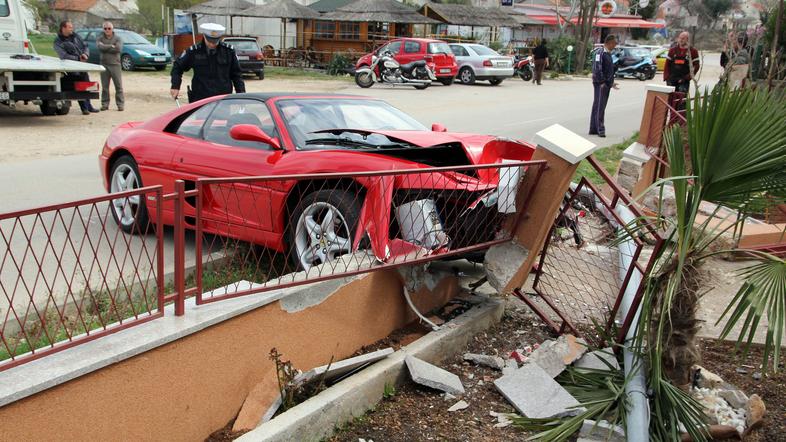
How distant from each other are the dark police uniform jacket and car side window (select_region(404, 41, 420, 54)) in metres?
18.0

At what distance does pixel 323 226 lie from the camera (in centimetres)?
472

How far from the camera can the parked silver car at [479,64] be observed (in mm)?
28312

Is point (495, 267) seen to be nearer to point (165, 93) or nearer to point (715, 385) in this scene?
point (715, 385)

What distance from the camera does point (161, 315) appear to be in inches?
136

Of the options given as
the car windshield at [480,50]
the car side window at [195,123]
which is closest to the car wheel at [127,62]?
the car windshield at [480,50]

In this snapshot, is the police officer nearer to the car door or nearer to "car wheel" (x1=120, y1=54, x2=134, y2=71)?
the car door

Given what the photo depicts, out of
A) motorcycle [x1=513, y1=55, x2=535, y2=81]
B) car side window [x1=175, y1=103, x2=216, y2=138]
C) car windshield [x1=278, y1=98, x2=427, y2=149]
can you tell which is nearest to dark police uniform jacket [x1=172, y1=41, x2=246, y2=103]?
car side window [x1=175, y1=103, x2=216, y2=138]

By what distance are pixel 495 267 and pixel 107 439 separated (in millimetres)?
2550

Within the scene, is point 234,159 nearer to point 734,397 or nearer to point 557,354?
point 557,354

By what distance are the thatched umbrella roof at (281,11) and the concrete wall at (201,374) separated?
31.6m

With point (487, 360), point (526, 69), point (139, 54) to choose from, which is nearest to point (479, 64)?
point (526, 69)

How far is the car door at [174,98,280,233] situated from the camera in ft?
16.9

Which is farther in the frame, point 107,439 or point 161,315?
point 161,315

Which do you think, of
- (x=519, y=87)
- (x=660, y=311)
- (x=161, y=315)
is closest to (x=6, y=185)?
(x=161, y=315)
